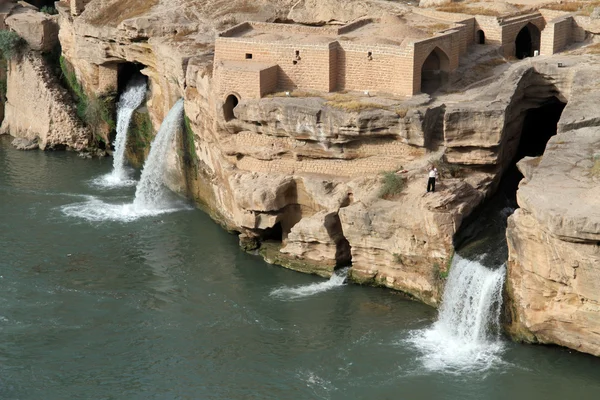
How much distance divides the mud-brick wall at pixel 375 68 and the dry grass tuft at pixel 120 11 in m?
10.7

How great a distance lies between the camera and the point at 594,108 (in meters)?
25.9

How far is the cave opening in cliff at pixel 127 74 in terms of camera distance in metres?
38.5

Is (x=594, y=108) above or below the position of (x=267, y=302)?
above

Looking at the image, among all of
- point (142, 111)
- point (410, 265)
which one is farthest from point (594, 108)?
point (142, 111)

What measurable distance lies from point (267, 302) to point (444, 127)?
19.7ft

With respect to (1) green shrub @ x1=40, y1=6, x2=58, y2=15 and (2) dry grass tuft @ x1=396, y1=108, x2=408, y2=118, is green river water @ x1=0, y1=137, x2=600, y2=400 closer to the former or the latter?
(2) dry grass tuft @ x1=396, y1=108, x2=408, y2=118

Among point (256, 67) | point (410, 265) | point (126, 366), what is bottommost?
point (126, 366)

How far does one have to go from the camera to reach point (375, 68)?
2873cm

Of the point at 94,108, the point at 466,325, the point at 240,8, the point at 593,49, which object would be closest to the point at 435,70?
the point at 593,49

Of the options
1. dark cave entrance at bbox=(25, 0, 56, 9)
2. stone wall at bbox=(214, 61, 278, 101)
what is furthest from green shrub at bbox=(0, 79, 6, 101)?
stone wall at bbox=(214, 61, 278, 101)

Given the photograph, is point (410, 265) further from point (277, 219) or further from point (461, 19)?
point (461, 19)

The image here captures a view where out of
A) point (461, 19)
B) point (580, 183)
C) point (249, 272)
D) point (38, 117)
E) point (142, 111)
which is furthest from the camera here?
point (38, 117)

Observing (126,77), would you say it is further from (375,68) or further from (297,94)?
(375,68)

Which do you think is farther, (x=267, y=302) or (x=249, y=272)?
(x=249, y=272)
